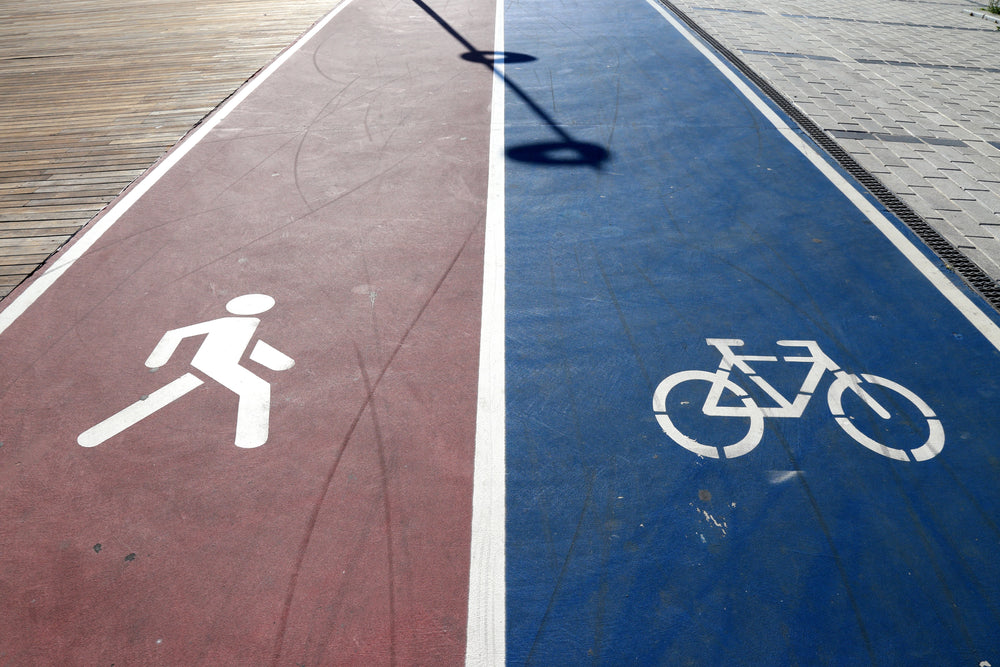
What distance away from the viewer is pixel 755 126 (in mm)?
9461

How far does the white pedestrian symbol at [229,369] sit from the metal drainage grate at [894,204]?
234 inches

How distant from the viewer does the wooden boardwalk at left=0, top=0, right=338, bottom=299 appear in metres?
7.61

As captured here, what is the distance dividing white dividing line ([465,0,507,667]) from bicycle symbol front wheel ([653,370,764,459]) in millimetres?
1101

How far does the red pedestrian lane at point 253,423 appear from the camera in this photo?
3.62 metres

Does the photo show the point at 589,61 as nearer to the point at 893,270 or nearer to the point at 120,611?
the point at 893,270

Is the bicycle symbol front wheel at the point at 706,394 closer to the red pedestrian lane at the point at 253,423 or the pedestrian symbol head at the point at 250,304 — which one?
the red pedestrian lane at the point at 253,423

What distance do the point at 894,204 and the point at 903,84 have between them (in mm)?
5016

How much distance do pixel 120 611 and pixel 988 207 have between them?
8574 millimetres

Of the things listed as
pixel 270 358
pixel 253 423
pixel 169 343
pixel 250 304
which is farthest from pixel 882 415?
pixel 169 343

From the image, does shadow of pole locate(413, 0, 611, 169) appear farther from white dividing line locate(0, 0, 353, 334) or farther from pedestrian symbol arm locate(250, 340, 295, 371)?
pedestrian symbol arm locate(250, 340, 295, 371)

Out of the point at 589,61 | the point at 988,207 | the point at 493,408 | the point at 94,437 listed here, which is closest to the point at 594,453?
the point at 493,408

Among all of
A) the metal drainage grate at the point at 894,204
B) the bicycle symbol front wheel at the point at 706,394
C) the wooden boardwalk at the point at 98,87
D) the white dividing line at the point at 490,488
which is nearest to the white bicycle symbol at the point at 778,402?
the bicycle symbol front wheel at the point at 706,394

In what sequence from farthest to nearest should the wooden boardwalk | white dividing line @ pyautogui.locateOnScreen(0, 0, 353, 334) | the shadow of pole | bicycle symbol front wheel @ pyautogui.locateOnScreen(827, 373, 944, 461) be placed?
the shadow of pole → the wooden boardwalk → white dividing line @ pyautogui.locateOnScreen(0, 0, 353, 334) → bicycle symbol front wheel @ pyautogui.locateOnScreen(827, 373, 944, 461)

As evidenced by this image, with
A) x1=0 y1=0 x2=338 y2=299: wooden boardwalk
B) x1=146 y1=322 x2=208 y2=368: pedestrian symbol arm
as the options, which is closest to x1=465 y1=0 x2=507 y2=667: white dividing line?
x1=146 y1=322 x2=208 y2=368: pedestrian symbol arm
